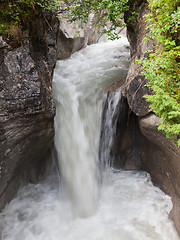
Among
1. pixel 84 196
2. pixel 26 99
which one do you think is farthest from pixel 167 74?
pixel 84 196

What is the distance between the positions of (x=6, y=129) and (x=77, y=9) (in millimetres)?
3093

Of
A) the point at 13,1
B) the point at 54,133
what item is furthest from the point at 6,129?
the point at 13,1

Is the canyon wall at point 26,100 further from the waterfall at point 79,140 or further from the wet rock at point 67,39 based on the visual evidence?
the wet rock at point 67,39

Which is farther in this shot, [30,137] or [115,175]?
[115,175]

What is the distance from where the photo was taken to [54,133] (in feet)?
17.4

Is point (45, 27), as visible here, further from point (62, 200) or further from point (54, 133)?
point (62, 200)

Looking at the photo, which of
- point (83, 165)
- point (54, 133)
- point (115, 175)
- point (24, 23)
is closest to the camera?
point (24, 23)

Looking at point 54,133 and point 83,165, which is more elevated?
point 54,133

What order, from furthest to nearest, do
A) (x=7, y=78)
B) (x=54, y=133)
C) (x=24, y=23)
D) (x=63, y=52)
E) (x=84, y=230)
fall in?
(x=63, y=52) → (x=54, y=133) → (x=84, y=230) → (x=24, y=23) → (x=7, y=78)

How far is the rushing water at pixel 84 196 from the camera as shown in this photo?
4.52m

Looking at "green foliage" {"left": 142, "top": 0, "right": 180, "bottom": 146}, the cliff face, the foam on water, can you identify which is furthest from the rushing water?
"green foliage" {"left": 142, "top": 0, "right": 180, "bottom": 146}

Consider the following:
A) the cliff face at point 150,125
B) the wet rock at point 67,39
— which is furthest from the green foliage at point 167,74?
the wet rock at point 67,39

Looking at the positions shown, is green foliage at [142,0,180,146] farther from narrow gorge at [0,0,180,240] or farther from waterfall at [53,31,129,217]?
waterfall at [53,31,129,217]

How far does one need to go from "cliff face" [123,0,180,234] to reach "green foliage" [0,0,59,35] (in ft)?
6.57
